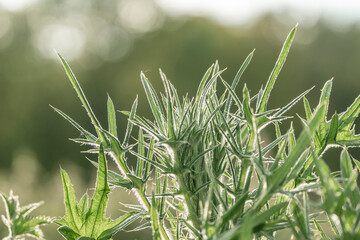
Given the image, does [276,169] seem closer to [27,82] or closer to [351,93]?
[351,93]

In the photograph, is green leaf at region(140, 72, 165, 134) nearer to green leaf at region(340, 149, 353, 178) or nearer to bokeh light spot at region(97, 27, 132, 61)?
green leaf at region(340, 149, 353, 178)

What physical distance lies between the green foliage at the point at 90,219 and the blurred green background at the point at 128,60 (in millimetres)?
14925

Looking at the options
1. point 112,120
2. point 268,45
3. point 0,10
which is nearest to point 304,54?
point 268,45

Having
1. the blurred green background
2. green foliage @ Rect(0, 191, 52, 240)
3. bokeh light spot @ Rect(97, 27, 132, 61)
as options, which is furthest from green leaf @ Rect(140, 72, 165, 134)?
bokeh light spot @ Rect(97, 27, 132, 61)

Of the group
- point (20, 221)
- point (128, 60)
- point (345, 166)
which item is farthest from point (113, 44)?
point (345, 166)

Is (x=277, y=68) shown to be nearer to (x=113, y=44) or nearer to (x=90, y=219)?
(x=90, y=219)

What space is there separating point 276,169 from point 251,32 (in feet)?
60.5

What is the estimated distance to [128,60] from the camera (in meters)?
18.9

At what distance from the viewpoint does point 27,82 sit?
60.5ft

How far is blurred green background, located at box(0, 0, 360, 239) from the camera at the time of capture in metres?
16.9

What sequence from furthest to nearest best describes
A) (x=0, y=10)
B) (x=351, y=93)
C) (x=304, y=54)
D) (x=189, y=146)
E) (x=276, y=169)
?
(x=0, y=10) < (x=304, y=54) < (x=351, y=93) < (x=189, y=146) < (x=276, y=169)

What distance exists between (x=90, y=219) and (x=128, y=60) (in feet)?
60.9

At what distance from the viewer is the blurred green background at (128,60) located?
16875 mm

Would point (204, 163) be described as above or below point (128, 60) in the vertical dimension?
below
